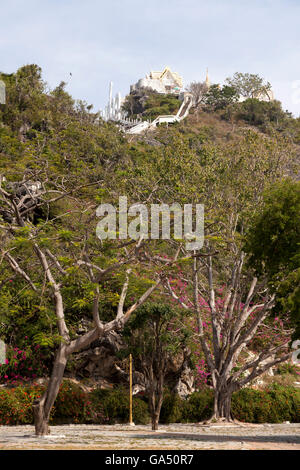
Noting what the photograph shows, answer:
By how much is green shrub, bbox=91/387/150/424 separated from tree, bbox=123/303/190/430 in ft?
6.51

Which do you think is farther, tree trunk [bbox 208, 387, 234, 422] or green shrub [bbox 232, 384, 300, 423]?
green shrub [bbox 232, 384, 300, 423]

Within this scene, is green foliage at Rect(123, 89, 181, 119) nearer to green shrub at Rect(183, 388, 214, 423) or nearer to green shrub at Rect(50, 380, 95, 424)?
green shrub at Rect(183, 388, 214, 423)

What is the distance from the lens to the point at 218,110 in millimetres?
93188

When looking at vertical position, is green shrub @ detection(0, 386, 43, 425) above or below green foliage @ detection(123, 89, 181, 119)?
below

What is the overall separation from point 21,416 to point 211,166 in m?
11.2

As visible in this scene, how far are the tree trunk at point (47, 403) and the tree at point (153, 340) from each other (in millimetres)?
4574

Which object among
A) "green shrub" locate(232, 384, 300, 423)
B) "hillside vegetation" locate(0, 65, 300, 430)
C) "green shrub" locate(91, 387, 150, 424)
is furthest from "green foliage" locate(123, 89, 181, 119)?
"green shrub" locate(91, 387, 150, 424)

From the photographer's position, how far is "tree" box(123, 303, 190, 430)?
1778 centimetres

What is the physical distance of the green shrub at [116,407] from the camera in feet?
67.7

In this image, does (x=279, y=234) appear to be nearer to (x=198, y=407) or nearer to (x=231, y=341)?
(x=231, y=341)

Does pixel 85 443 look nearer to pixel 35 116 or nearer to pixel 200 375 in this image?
pixel 200 375

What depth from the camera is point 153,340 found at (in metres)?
18.9

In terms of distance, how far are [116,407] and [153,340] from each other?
3.51 m

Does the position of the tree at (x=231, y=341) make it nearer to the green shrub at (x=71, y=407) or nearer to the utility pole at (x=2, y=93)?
the green shrub at (x=71, y=407)
